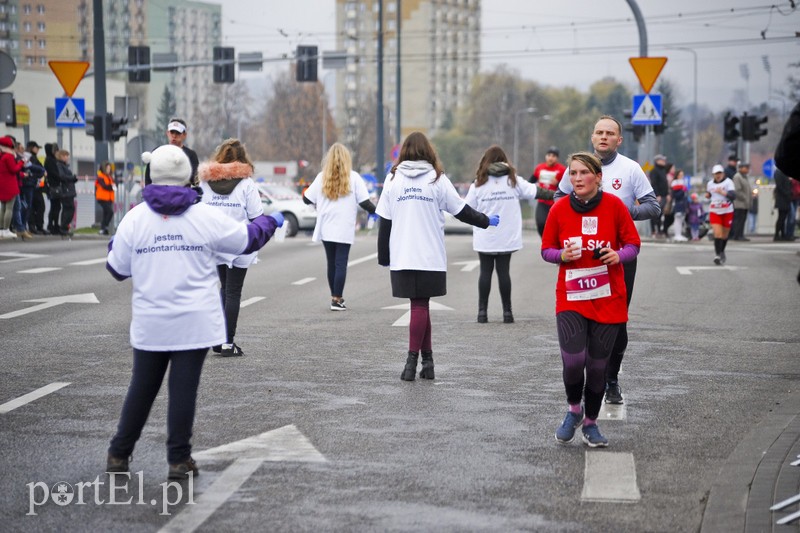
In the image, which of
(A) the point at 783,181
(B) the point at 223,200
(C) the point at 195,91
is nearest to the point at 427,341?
(B) the point at 223,200

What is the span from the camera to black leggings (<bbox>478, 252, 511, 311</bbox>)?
46.4 ft

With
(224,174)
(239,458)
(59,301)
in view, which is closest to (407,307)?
(59,301)

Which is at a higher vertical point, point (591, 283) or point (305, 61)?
point (305, 61)

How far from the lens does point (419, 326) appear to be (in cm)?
990

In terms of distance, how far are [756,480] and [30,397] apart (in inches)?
194

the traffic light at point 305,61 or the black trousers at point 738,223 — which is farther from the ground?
the traffic light at point 305,61

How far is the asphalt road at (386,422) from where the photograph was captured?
591 centimetres

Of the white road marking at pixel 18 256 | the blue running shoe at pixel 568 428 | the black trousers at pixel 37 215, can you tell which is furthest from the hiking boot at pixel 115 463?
the black trousers at pixel 37 215

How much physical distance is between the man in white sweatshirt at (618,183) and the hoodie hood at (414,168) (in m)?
1.25

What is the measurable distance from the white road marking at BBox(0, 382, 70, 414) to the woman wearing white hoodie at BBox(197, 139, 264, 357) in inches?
73.8

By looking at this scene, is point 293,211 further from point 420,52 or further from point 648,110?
point 420,52

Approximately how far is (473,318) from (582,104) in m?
129

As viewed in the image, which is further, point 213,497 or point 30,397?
point 30,397

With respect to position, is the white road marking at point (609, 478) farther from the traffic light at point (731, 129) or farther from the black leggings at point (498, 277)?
the traffic light at point (731, 129)
